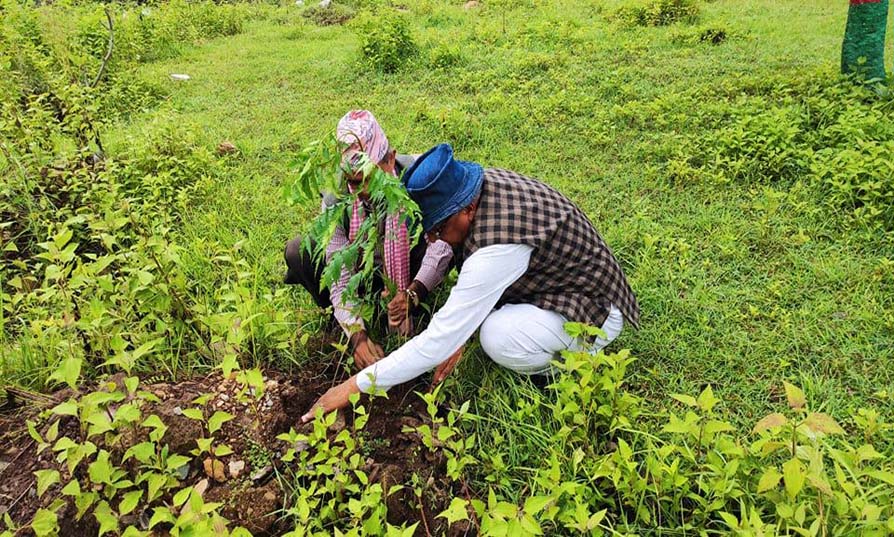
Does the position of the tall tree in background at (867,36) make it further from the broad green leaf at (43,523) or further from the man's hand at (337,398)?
the broad green leaf at (43,523)

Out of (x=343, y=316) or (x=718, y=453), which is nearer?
(x=718, y=453)

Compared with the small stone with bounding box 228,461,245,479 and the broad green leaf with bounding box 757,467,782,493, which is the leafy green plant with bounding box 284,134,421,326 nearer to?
the small stone with bounding box 228,461,245,479

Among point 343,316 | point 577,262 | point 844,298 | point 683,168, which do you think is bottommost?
point 844,298

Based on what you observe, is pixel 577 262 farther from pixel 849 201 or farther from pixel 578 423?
pixel 849 201

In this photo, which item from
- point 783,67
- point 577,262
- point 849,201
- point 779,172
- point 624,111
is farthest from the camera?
point 783,67

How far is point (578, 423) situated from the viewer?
2.14 metres

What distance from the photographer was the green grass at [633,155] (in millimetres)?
2752

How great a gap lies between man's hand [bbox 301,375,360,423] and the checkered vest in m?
0.63

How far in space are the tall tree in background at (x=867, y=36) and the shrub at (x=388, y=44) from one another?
415cm

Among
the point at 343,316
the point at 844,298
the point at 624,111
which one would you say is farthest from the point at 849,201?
the point at 343,316

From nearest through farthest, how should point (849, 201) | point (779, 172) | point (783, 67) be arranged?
point (849, 201), point (779, 172), point (783, 67)

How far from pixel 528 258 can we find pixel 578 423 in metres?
0.62

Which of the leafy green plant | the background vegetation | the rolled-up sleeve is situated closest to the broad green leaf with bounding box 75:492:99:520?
the background vegetation

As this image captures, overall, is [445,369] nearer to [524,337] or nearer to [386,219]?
[524,337]
